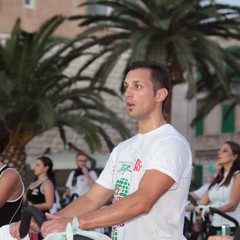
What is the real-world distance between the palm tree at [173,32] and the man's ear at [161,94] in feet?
46.4

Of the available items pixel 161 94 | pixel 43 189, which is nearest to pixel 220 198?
pixel 43 189

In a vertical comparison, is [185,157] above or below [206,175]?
above

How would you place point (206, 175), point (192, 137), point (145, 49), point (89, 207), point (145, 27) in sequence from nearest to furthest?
point (89, 207) → point (145, 49) → point (145, 27) → point (192, 137) → point (206, 175)

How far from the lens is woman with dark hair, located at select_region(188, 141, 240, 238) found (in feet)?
27.9

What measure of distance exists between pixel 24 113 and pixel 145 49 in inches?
127

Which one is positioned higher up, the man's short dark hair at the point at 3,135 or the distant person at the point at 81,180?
the man's short dark hair at the point at 3,135

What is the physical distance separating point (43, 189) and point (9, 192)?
4.82 metres

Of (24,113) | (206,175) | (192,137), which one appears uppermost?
(24,113)

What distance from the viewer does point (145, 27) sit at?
1973 centimetres

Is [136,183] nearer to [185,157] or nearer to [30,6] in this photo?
[185,157]

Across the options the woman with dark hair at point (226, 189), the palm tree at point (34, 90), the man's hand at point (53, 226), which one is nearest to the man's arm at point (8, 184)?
the man's hand at point (53, 226)

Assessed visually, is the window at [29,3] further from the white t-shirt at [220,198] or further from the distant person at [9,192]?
the distant person at [9,192]

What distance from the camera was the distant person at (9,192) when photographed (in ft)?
16.1

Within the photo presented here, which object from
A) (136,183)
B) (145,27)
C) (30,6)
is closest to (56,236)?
(136,183)
